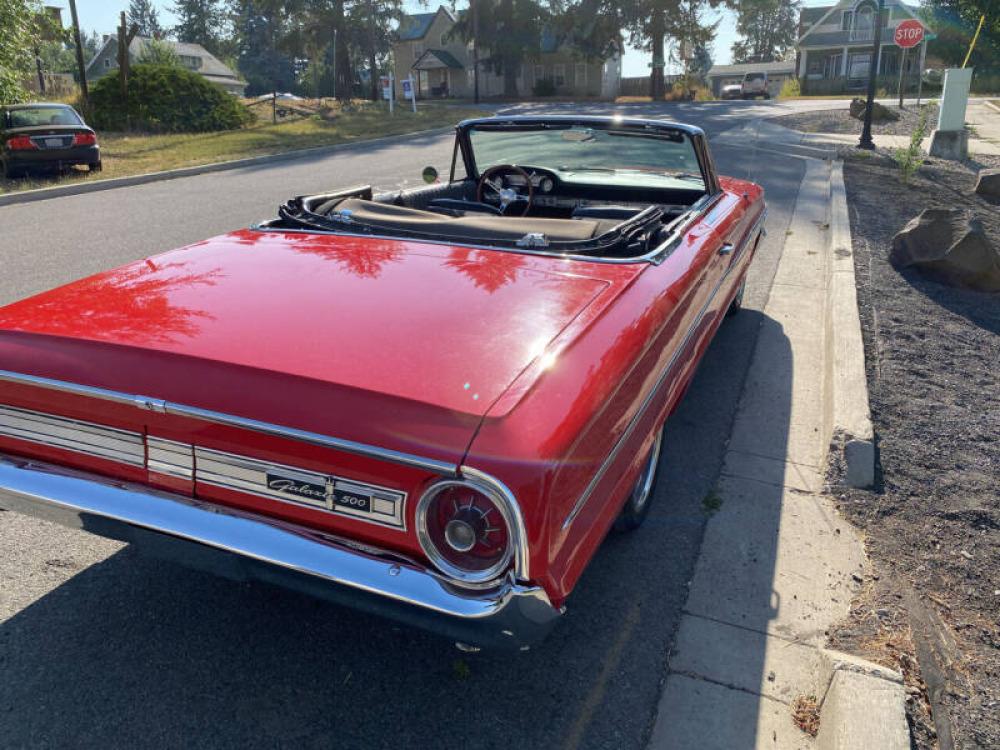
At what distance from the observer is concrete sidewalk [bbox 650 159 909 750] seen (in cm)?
205

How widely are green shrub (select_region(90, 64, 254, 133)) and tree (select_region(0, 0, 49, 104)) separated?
406 centimetres

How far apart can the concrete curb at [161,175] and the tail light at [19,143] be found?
130cm

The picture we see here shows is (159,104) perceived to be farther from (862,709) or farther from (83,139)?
(862,709)

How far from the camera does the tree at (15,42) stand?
14.5m

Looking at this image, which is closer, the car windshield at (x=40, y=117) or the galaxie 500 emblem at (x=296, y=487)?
the galaxie 500 emblem at (x=296, y=487)

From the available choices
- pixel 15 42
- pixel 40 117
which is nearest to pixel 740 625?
pixel 40 117

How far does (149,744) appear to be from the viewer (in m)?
1.99

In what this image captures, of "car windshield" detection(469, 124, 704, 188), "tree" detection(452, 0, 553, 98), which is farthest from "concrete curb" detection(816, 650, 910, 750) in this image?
"tree" detection(452, 0, 553, 98)

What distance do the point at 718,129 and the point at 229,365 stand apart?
62.6 ft

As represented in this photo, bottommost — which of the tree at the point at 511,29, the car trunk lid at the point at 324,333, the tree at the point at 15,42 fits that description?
the car trunk lid at the point at 324,333

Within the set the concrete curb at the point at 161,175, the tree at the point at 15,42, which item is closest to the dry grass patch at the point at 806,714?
the concrete curb at the point at 161,175

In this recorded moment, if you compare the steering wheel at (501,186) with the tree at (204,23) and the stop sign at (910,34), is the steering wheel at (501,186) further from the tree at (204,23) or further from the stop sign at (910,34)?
the tree at (204,23)

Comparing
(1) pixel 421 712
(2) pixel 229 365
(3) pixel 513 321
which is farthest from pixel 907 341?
(2) pixel 229 365

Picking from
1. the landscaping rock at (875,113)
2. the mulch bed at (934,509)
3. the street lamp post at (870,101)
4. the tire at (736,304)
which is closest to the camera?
the mulch bed at (934,509)
